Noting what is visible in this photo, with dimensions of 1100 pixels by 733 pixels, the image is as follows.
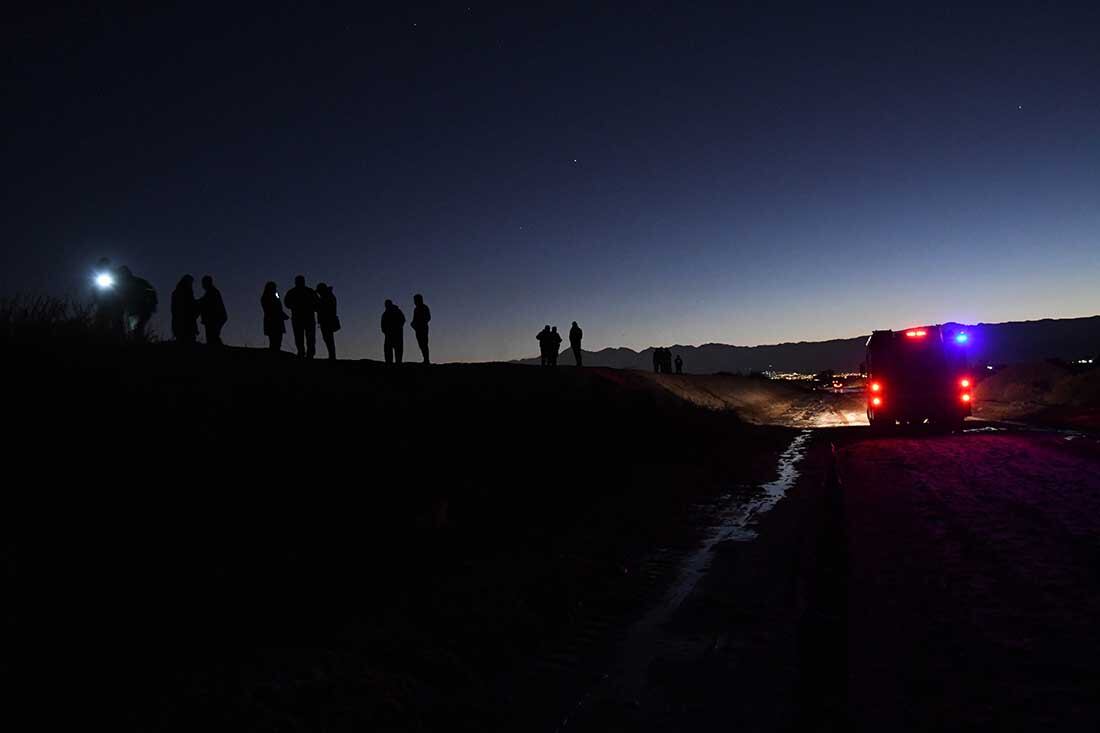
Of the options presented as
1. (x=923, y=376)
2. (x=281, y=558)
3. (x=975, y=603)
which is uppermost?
(x=923, y=376)

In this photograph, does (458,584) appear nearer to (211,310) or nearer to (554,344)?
(211,310)

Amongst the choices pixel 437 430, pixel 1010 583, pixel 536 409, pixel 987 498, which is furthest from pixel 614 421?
pixel 1010 583

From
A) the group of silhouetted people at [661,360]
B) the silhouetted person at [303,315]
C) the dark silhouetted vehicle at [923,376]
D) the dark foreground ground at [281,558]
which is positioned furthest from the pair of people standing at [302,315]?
the group of silhouetted people at [661,360]

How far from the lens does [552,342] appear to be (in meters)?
30.1

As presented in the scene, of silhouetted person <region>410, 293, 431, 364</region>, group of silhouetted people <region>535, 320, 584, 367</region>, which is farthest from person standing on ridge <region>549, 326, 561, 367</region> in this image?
silhouetted person <region>410, 293, 431, 364</region>

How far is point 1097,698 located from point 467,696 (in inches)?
124

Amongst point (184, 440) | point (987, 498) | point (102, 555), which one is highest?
point (184, 440)

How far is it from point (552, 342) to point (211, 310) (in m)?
16.0

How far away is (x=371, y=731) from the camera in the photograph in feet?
12.2

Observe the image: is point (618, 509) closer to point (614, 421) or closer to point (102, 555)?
point (102, 555)

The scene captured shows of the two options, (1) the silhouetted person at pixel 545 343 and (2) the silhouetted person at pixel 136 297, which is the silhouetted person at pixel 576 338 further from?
(2) the silhouetted person at pixel 136 297

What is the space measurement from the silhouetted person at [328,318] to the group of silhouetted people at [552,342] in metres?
12.7

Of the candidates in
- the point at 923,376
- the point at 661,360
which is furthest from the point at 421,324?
the point at 661,360

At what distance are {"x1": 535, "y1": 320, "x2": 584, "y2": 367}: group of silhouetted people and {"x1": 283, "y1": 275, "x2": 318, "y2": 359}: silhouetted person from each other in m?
13.4
